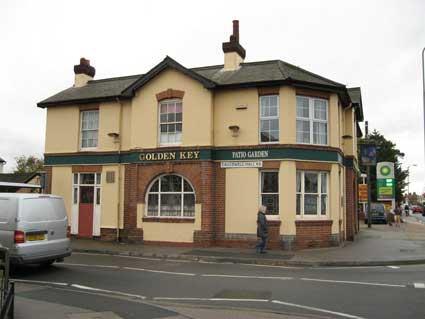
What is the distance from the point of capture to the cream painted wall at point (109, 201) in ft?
67.2

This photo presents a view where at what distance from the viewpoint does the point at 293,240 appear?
17391mm

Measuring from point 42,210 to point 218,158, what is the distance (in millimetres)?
8396

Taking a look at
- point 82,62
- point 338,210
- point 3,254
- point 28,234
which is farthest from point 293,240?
point 82,62

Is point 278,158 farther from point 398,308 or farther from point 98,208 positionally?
point 398,308

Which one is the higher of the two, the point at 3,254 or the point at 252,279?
the point at 3,254

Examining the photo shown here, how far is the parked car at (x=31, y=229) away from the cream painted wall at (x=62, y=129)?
32.4ft

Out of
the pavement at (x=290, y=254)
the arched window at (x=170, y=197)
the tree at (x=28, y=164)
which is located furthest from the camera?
the tree at (x=28, y=164)

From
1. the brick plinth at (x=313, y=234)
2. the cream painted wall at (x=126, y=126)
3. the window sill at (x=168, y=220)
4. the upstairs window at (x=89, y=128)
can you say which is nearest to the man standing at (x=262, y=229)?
the brick plinth at (x=313, y=234)

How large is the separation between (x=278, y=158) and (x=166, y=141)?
4.73 meters

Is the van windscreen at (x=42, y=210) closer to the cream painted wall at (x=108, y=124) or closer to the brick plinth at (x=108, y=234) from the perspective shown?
the brick plinth at (x=108, y=234)

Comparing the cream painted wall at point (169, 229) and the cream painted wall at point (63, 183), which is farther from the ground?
the cream painted wall at point (63, 183)

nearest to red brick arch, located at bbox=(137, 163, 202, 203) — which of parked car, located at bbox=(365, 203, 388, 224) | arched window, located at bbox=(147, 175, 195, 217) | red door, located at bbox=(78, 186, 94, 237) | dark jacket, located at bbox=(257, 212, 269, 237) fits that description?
arched window, located at bbox=(147, 175, 195, 217)

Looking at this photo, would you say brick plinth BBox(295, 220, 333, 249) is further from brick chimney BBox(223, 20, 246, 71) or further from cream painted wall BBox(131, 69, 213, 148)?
brick chimney BBox(223, 20, 246, 71)

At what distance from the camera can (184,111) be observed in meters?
19.2
